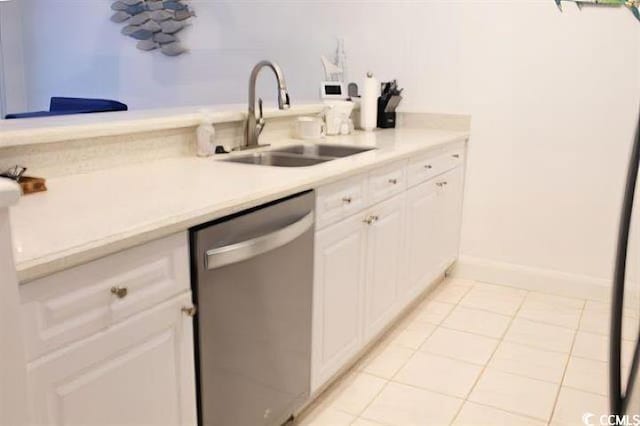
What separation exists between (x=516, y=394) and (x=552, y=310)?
0.97 metres

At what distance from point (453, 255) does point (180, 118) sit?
6.40 feet

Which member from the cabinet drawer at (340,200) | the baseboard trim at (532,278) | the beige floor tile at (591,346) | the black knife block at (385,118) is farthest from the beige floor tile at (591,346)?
the black knife block at (385,118)

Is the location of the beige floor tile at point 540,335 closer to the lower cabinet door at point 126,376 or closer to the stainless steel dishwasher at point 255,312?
the stainless steel dishwasher at point 255,312

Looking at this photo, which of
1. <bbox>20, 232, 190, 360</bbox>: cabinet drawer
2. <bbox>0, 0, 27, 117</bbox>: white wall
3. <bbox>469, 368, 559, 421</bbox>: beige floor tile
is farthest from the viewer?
<bbox>0, 0, 27, 117</bbox>: white wall

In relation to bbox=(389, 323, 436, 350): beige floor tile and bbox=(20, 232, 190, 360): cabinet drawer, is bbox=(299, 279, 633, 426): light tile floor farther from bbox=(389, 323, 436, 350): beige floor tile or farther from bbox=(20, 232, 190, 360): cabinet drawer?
bbox=(20, 232, 190, 360): cabinet drawer

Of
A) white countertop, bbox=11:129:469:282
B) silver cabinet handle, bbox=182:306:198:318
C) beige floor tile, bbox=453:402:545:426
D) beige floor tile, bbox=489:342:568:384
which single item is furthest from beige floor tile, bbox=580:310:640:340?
silver cabinet handle, bbox=182:306:198:318

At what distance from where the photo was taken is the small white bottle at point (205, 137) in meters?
2.22

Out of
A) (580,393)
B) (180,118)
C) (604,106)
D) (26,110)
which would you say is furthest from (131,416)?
(26,110)

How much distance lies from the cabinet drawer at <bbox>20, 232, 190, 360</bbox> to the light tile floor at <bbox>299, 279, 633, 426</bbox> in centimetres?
100

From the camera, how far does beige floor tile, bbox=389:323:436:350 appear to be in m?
2.67

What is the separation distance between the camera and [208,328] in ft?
4.73

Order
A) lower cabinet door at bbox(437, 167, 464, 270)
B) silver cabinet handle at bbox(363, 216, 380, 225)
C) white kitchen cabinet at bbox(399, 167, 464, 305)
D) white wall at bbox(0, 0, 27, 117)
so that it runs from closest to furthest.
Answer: silver cabinet handle at bbox(363, 216, 380, 225)
white kitchen cabinet at bbox(399, 167, 464, 305)
lower cabinet door at bbox(437, 167, 464, 270)
white wall at bbox(0, 0, 27, 117)

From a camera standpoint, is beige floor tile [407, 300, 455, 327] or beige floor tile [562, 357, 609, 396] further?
beige floor tile [407, 300, 455, 327]

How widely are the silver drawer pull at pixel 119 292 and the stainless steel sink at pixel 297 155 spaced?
3.56 ft
